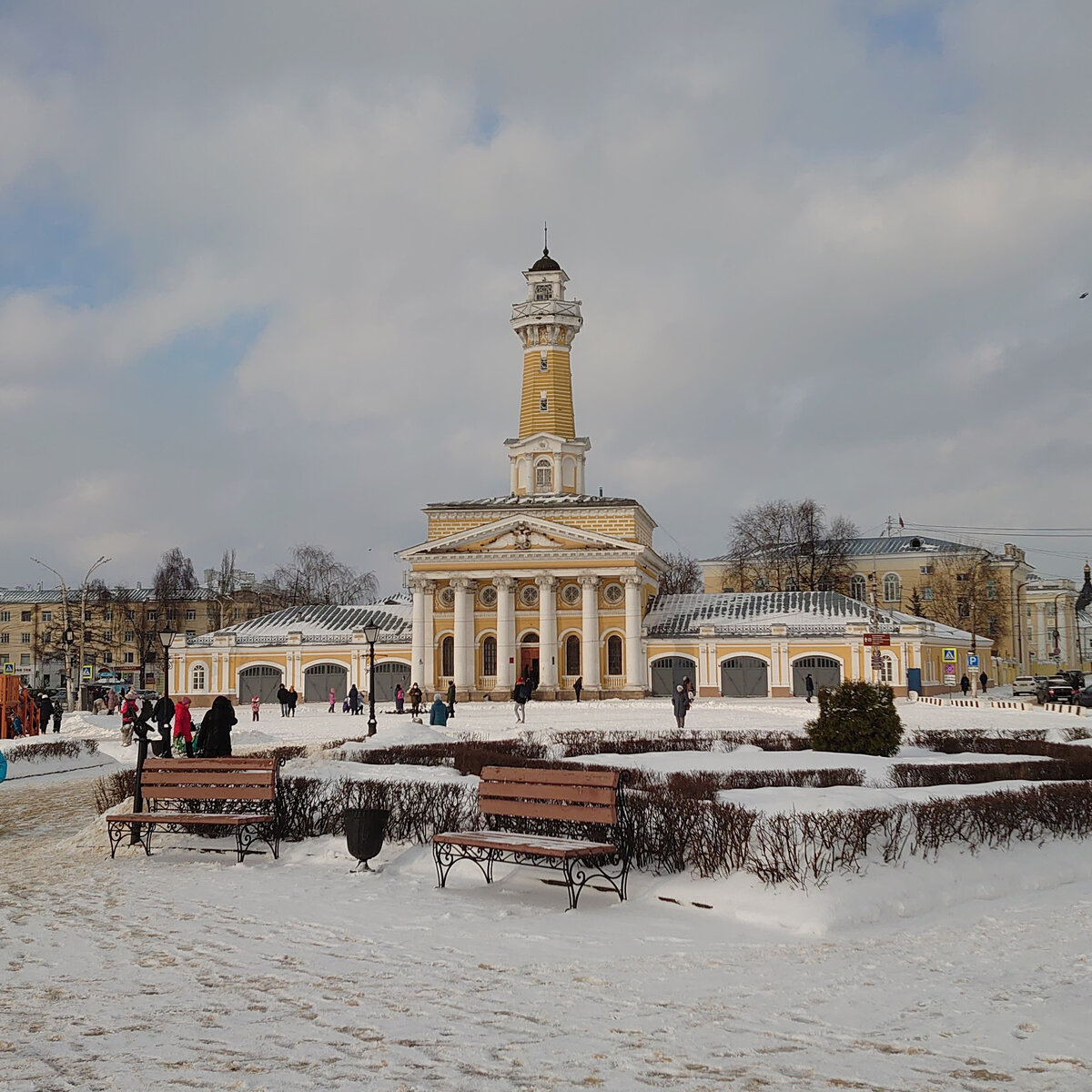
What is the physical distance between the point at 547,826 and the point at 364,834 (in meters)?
1.70

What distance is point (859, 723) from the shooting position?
1870 centimetres

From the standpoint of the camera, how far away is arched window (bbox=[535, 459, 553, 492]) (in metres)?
63.8

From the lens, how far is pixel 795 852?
935 cm

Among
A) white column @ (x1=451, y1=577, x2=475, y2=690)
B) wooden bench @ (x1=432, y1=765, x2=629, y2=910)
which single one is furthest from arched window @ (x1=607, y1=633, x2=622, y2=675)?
wooden bench @ (x1=432, y1=765, x2=629, y2=910)

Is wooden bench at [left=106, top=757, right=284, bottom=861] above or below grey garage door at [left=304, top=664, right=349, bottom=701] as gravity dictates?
below

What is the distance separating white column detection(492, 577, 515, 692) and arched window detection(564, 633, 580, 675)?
272 centimetres

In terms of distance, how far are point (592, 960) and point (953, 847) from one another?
4.32 m

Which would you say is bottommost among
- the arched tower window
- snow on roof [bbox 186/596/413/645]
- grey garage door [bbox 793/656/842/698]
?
grey garage door [bbox 793/656/842/698]

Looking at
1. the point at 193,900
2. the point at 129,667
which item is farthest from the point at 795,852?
the point at 129,667

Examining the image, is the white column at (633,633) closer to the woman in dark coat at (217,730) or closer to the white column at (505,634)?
the white column at (505,634)

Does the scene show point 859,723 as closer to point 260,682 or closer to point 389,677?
point 389,677

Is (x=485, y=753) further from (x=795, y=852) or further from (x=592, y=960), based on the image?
(x=592, y=960)

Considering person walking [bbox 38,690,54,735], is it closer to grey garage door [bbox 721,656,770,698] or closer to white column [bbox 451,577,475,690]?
white column [bbox 451,577,475,690]

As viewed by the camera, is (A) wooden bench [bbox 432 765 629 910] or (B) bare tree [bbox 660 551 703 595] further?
(B) bare tree [bbox 660 551 703 595]
